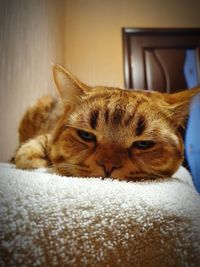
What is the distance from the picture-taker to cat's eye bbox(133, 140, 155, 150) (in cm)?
68

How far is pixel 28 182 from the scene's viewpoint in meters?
0.41

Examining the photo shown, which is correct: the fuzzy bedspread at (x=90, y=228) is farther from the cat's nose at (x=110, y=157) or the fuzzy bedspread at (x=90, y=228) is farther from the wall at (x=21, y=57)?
the wall at (x=21, y=57)

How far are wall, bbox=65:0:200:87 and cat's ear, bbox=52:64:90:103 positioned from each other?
0.97m

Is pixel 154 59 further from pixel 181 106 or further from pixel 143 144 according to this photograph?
pixel 143 144

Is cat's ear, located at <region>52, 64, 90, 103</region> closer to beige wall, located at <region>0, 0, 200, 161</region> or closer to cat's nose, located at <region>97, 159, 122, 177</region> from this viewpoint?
beige wall, located at <region>0, 0, 200, 161</region>

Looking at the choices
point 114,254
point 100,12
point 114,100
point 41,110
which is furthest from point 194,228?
point 100,12

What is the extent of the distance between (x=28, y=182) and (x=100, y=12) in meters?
1.70

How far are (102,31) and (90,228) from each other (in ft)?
6.51

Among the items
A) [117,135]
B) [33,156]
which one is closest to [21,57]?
[33,156]

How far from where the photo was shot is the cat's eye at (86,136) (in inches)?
27.7

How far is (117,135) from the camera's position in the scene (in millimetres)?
655

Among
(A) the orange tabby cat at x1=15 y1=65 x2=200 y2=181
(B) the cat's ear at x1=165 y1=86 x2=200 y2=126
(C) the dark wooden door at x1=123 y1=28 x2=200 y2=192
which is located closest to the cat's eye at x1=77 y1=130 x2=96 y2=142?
(A) the orange tabby cat at x1=15 y1=65 x2=200 y2=181

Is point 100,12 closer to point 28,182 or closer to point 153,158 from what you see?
point 153,158

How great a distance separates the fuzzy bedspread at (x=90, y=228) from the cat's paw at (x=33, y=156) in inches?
14.7
